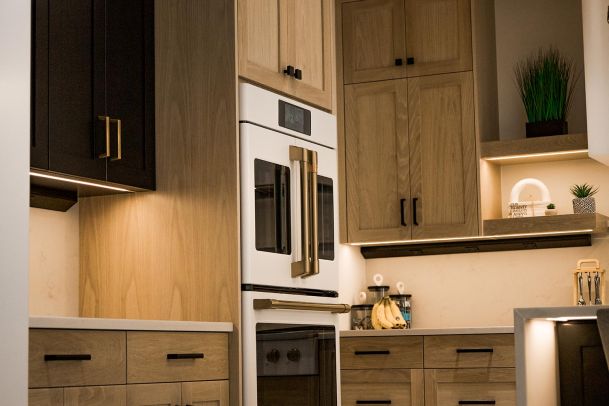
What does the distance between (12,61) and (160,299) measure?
141 cm

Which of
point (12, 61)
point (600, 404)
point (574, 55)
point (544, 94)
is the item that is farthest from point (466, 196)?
point (12, 61)

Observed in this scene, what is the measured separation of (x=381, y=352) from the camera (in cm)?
461

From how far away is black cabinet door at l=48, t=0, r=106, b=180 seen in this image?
3.09 metres

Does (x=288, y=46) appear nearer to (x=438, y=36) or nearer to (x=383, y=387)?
(x=438, y=36)

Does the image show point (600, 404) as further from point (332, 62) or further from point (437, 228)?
point (437, 228)

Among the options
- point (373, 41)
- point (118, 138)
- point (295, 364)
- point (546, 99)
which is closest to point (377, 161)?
point (373, 41)

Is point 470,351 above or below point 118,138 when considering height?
below

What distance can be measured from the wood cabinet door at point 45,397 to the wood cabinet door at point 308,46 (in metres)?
1.61

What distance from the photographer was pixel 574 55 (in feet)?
16.7

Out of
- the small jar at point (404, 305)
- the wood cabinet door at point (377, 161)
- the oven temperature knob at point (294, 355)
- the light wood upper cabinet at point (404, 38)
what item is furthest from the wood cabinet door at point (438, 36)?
the oven temperature knob at point (294, 355)

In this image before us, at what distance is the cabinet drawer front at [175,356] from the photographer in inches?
113

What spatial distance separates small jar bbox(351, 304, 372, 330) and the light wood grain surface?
72.4 inches

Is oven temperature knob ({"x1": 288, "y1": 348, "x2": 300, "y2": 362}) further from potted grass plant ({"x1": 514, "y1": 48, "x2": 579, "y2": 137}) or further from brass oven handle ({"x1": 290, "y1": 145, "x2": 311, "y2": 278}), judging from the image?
potted grass plant ({"x1": 514, "y1": 48, "x2": 579, "y2": 137})

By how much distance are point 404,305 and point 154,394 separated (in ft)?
7.98
